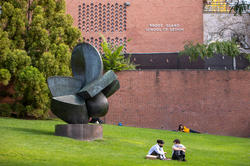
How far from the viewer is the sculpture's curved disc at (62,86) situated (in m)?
13.8

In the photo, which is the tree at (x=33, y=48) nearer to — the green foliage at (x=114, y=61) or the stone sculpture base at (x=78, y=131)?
the green foliage at (x=114, y=61)

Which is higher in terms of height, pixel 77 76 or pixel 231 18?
pixel 231 18

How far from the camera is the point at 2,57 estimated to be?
20.0m

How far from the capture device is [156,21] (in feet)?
110

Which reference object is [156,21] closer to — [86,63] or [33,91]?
[33,91]

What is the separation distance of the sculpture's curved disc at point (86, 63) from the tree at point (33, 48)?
18.3ft

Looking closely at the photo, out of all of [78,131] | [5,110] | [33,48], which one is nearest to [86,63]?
[78,131]

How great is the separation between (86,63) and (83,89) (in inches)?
47.6

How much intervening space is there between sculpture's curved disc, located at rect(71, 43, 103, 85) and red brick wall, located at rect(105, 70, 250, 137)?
8.92 metres

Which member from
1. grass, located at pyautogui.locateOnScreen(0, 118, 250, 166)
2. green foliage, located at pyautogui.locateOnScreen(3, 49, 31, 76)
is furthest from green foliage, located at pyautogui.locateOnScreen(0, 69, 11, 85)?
grass, located at pyautogui.locateOnScreen(0, 118, 250, 166)

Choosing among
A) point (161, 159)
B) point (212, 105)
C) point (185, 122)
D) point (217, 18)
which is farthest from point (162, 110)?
point (217, 18)

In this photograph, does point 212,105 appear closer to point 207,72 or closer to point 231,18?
point 207,72

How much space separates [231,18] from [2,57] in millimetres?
22531

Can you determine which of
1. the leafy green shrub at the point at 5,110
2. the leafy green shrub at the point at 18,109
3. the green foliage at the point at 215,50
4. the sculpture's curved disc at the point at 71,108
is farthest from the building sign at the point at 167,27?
the sculpture's curved disc at the point at 71,108
